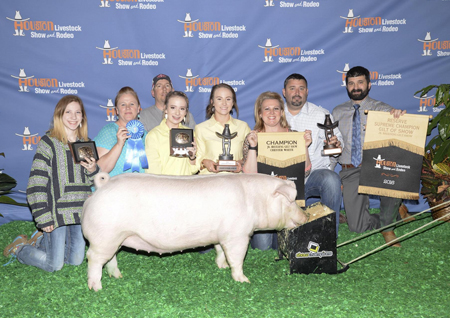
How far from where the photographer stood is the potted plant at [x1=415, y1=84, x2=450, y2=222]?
5.07m

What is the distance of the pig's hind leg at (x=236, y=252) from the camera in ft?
11.1

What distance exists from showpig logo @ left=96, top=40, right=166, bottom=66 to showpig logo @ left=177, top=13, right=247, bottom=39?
53cm

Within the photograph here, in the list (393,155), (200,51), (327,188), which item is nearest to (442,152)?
(393,155)

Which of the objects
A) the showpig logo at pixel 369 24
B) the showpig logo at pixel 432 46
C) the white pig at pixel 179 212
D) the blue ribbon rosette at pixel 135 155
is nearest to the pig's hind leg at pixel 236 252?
the white pig at pixel 179 212

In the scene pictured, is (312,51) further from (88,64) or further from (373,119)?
(88,64)

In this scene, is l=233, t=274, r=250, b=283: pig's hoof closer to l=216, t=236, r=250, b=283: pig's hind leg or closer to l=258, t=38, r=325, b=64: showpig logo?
l=216, t=236, r=250, b=283: pig's hind leg

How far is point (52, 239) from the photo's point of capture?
151 inches

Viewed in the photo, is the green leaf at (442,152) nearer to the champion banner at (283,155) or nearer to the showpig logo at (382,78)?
the showpig logo at (382,78)

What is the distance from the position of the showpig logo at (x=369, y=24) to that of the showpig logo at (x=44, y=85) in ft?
13.3

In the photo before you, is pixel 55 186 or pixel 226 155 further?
pixel 226 155

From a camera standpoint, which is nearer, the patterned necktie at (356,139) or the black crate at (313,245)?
the black crate at (313,245)

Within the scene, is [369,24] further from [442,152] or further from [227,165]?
[227,165]

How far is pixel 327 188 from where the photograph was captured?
4469 mm

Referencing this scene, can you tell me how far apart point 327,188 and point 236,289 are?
1.73 m
